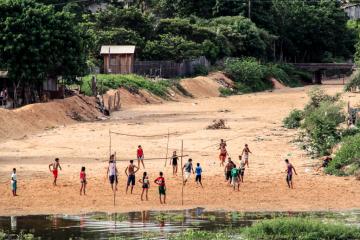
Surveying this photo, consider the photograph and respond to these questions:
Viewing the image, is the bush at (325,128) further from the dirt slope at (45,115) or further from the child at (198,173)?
the dirt slope at (45,115)

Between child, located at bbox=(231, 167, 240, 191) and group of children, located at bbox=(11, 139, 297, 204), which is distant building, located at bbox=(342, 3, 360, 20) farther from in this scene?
child, located at bbox=(231, 167, 240, 191)

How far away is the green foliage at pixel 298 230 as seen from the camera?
27.9 meters

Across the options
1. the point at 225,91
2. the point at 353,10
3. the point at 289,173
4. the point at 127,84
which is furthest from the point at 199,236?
the point at 353,10

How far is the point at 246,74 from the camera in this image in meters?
106

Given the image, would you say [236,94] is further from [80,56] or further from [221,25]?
[80,56]

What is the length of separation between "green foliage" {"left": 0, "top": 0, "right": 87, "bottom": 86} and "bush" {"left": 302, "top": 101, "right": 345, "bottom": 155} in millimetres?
20377

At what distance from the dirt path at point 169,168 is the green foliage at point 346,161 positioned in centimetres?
79

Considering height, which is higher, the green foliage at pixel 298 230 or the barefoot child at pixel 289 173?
the barefoot child at pixel 289 173

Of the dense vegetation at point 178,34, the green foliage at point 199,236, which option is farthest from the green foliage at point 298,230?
the dense vegetation at point 178,34

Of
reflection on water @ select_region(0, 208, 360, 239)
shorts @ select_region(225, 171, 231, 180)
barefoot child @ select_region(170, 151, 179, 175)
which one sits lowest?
reflection on water @ select_region(0, 208, 360, 239)

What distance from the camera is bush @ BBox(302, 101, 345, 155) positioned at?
4647cm

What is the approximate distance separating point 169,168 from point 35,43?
2292cm

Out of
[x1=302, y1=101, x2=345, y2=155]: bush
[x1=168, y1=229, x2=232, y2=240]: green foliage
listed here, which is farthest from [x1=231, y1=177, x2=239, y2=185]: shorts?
[x1=168, y1=229, x2=232, y2=240]: green foliage

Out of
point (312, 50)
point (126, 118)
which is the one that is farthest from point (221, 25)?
point (126, 118)
